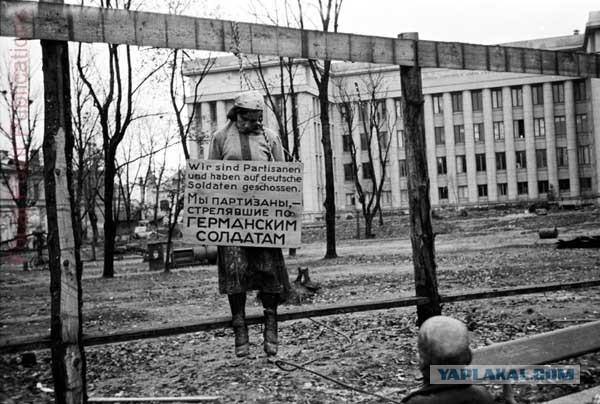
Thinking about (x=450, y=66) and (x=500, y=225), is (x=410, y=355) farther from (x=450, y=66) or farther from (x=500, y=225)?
(x=500, y=225)

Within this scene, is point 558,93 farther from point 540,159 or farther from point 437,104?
point 437,104

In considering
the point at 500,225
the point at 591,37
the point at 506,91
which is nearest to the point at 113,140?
the point at 500,225

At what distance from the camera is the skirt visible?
4629 millimetres

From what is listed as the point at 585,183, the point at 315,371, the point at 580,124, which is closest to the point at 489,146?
the point at 580,124

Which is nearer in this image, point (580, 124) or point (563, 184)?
point (580, 124)

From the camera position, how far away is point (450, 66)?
5.92m

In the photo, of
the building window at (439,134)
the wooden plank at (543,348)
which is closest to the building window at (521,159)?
the building window at (439,134)

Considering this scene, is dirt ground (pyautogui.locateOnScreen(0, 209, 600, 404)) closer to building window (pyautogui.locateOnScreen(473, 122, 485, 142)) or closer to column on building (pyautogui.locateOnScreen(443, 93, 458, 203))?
column on building (pyautogui.locateOnScreen(443, 93, 458, 203))

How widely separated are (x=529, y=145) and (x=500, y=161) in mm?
3520

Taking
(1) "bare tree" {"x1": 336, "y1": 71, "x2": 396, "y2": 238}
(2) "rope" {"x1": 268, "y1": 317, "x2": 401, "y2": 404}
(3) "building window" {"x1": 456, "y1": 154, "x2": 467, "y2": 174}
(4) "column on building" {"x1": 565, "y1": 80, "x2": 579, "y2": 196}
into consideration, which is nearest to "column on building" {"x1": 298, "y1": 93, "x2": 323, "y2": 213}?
(1) "bare tree" {"x1": 336, "y1": 71, "x2": 396, "y2": 238}

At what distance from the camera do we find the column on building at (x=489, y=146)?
69750 mm

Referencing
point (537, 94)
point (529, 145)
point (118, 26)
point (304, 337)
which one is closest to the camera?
point (118, 26)

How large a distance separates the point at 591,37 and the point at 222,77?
35.3 meters

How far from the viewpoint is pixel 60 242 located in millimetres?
4250
